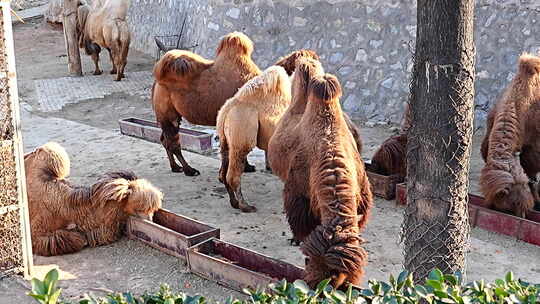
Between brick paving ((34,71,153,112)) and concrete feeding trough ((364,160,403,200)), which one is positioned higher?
brick paving ((34,71,153,112))

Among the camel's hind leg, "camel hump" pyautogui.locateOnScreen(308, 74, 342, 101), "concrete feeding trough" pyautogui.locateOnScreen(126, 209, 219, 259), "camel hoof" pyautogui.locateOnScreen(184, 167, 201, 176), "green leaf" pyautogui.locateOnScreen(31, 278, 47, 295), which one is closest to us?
"green leaf" pyautogui.locateOnScreen(31, 278, 47, 295)

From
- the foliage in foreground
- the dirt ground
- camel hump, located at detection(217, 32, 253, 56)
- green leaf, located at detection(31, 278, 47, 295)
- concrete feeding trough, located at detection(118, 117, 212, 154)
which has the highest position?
camel hump, located at detection(217, 32, 253, 56)

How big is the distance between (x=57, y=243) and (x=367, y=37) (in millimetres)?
6440

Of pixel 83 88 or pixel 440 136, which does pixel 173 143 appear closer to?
pixel 440 136

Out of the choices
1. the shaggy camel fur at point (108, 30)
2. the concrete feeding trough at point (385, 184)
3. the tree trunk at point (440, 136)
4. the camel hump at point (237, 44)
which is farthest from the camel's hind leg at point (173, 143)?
the shaggy camel fur at point (108, 30)

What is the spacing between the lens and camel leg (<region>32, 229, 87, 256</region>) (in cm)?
582

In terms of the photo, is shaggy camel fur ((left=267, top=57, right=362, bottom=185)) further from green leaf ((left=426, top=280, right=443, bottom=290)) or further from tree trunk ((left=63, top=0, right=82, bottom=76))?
tree trunk ((left=63, top=0, right=82, bottom=76))

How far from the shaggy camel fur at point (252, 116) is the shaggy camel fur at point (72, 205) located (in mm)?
915

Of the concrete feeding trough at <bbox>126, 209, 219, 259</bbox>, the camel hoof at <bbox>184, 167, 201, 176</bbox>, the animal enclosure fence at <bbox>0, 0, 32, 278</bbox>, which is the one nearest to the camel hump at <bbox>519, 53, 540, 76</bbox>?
the concrete feeding trough at <bbox>126, 209, 219, 259</bbox>

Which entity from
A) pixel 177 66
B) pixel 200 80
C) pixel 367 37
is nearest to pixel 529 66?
pixel 200 80

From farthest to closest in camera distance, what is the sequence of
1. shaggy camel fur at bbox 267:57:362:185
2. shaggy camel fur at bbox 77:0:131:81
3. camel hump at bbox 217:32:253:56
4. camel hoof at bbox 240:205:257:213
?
1. shaggy camel fur at bbox 77:0:131:81
2. camel hump at bbox 217:32:253:56
3. camel hoof at bbox 240:205:257:213
4. shaggy camel fur at bbox 267:57:362:185

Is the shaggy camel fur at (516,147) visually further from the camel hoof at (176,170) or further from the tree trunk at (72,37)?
the tree trunk at (72,37)

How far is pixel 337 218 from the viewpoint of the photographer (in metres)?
4.18

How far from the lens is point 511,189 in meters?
6.05
